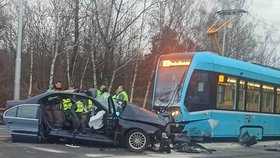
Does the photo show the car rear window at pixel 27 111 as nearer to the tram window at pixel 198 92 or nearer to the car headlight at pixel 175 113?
the car headlight at pixel 175 113

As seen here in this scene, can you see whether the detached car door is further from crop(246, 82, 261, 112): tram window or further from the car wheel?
crop(246, 82, 261, 112): tram window

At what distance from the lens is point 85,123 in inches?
518

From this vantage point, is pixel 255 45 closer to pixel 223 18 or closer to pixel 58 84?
pixel 223 18

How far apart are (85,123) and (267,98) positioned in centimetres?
883

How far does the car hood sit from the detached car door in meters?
2.28

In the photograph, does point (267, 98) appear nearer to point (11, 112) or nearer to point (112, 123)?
point (112, 123)

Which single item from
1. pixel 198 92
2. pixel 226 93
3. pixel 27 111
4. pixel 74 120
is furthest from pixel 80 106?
pixel 226 93

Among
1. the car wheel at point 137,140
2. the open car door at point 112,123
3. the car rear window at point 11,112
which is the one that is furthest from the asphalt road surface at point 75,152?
the car rear window at point 11,112

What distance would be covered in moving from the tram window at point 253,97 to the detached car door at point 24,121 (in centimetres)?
834

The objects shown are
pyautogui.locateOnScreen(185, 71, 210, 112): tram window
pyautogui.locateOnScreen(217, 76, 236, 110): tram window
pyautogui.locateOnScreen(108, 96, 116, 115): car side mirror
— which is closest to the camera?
pyautogui.locateOnScreen(108, 96, 116, 115): car side mirror

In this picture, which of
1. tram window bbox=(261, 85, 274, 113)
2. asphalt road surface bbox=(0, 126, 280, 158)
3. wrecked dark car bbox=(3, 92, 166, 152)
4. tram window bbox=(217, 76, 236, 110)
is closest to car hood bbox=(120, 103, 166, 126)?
wrecked dark car bbox=(3, 92, 166, 152)

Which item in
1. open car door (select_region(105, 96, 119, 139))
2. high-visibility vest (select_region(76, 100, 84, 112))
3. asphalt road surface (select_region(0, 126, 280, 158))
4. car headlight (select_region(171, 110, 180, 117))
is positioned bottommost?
asphalt road surface (select_region(0, 126, 280, 158))

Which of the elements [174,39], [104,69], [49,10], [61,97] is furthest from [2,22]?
[61,97]

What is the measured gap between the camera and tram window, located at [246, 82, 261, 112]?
1809 cm
